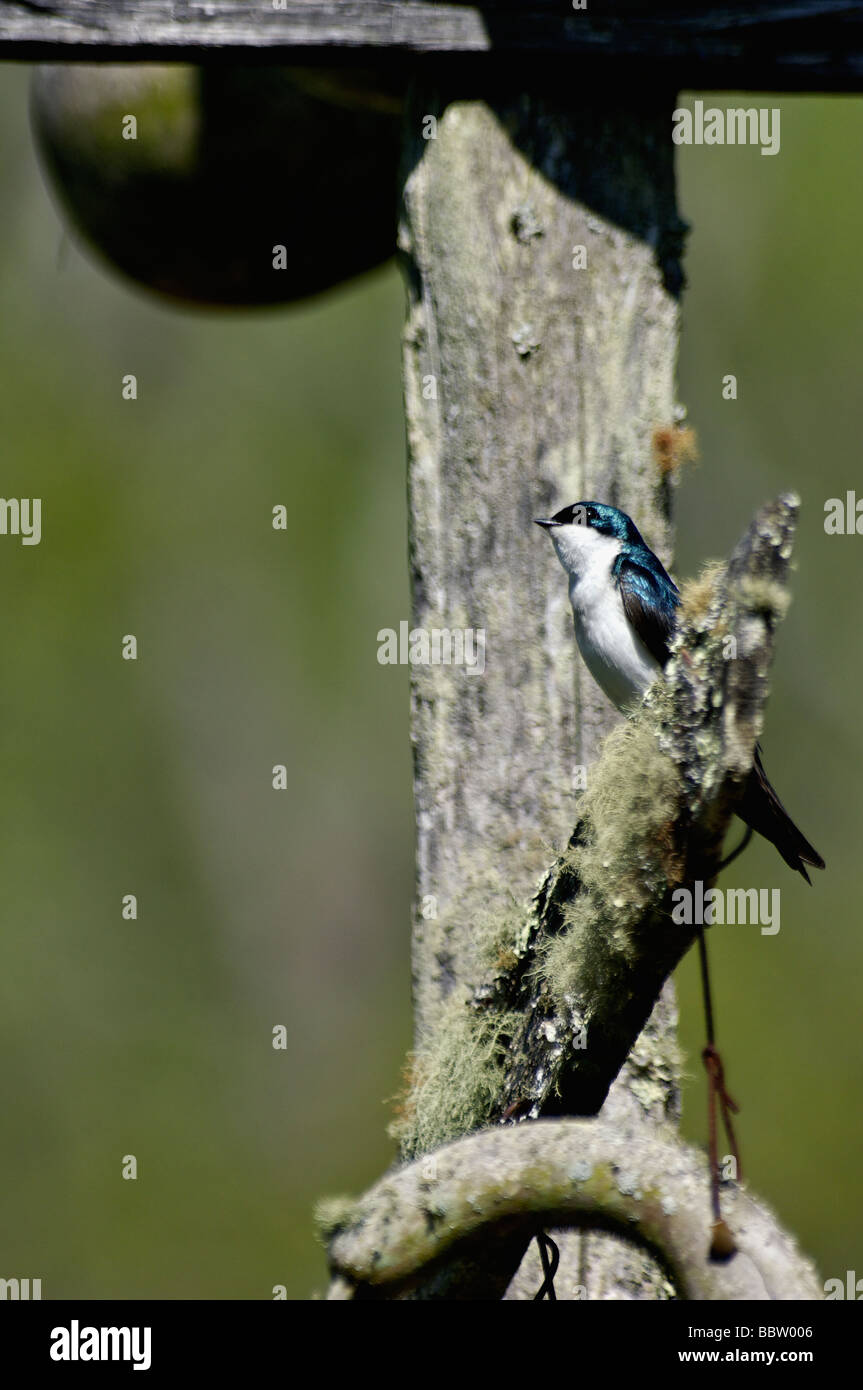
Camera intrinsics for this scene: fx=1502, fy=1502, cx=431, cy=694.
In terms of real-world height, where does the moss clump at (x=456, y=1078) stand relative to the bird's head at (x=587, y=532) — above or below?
below

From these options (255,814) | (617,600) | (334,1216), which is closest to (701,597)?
(334,1216)

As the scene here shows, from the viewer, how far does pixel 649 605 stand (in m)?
4.40

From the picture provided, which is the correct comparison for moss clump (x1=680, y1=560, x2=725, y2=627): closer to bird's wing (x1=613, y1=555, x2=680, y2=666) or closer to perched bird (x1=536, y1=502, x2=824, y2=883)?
perched bird (x1=536, y1=502, x2=824, y2=883)

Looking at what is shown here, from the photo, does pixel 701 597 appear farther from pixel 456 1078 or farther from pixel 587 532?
pixel 587 532

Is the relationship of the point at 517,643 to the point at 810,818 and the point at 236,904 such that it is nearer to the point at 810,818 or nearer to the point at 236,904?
the point at 810,818

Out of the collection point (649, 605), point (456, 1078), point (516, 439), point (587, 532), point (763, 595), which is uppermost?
point (516, 439)

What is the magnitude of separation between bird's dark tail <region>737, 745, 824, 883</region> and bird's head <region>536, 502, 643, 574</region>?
81cm

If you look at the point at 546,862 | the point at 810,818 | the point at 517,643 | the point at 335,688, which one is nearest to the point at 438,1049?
the point at 546,862

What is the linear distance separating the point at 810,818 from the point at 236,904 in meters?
4.98

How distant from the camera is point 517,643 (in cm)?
395

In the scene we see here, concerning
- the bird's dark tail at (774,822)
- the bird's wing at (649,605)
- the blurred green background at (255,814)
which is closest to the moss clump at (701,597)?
the bird's dark tail at (774,822)

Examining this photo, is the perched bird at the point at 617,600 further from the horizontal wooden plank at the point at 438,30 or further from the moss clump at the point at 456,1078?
the horizontal wooden plank at the point at 438,30

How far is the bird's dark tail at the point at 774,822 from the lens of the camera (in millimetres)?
3395

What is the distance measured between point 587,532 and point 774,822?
1.05 metres
